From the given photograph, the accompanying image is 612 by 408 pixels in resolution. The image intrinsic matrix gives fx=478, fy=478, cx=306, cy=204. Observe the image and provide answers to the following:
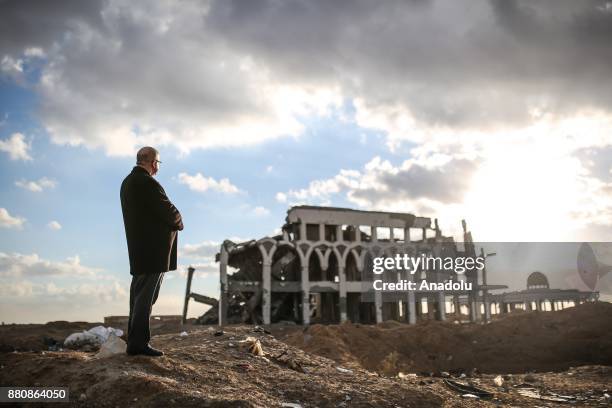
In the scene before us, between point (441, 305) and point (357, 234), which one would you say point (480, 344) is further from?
point (441, 305)

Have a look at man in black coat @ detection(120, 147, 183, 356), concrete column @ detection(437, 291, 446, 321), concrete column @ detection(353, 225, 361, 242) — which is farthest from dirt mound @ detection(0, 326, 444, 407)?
concrete column @ detection(437, 291, 446, 321)

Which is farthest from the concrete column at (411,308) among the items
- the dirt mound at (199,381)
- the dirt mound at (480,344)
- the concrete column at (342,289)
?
the dirt mound at (199,381)

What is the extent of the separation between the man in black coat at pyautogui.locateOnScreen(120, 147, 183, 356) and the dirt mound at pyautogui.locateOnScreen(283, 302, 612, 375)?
410 inches

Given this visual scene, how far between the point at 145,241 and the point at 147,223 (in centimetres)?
20

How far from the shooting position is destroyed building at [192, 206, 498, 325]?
2902 cm

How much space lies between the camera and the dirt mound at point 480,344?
53.8 feet

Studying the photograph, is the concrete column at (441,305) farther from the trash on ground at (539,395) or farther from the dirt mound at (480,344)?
the trash on ground at (539,395)

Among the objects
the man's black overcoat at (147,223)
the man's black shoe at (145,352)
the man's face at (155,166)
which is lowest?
the man's black shoe at (145,352)

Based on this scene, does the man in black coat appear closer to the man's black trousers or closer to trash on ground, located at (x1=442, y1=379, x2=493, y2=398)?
the man's black trousers

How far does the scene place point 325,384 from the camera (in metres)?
5.71

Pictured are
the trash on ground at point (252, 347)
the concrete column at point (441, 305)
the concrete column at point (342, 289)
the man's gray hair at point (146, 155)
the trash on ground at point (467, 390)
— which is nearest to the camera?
the man's gray hair at point (146, 155)

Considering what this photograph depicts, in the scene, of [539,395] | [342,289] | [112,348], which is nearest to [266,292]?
[342,289]

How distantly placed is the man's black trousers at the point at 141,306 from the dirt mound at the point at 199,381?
194 millimetres

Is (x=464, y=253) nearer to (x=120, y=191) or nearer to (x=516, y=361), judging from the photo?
(x=516, y=361)
